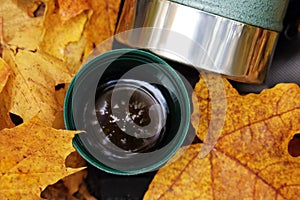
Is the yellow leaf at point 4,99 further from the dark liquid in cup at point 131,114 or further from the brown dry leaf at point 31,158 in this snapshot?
the dark liquid in cup at point 131,114

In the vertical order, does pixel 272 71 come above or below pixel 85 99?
above

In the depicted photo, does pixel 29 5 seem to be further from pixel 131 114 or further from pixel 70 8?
pixel 131 114

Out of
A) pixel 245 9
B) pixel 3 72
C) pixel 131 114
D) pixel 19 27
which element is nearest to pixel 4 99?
pixel 3 72

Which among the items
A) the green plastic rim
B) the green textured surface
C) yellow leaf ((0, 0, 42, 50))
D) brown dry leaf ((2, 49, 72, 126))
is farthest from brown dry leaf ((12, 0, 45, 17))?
the green textured surface

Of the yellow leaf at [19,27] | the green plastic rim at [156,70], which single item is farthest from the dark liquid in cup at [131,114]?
the yellow leaf at [19,27]

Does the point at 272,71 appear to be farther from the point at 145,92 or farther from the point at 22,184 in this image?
the point at 22,184

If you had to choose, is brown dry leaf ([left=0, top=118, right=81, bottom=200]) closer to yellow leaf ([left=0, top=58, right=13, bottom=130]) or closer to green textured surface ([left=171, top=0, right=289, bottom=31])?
yellow leaf ([left=0, top=58, right=13, bottom=130])

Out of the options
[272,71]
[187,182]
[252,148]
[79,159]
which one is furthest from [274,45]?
[79,159]
